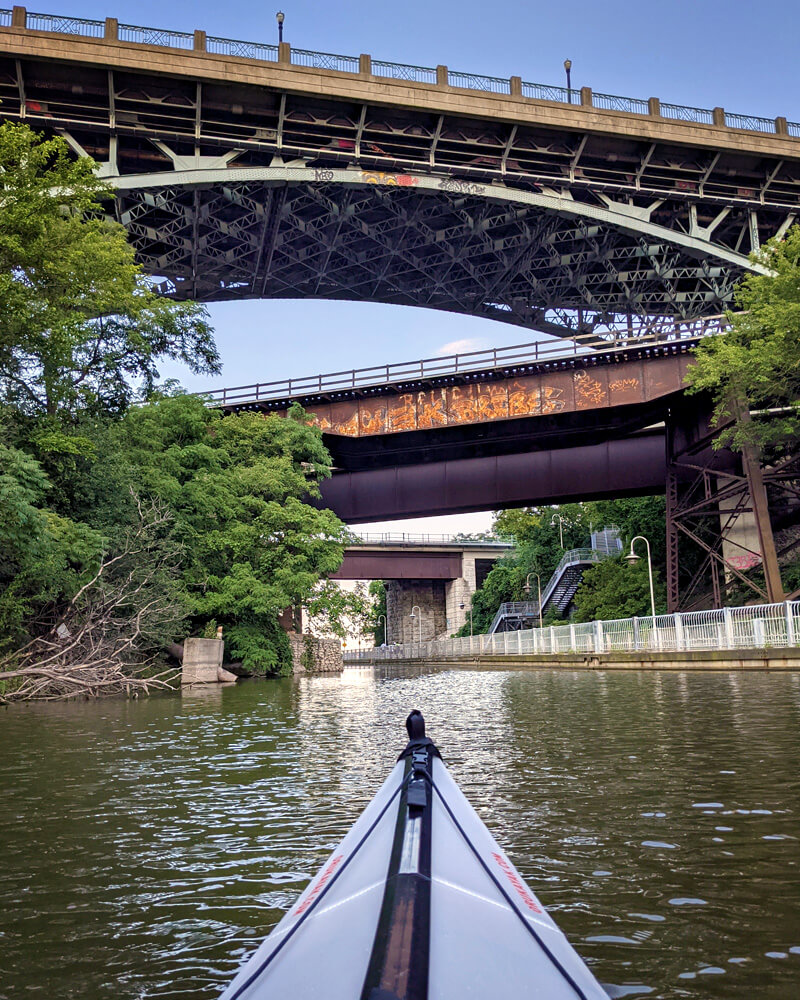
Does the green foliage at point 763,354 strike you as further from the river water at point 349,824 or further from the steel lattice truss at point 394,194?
the steel lattice truss at point 394,194

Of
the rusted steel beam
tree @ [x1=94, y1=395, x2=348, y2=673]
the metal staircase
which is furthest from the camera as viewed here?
the metal staircase

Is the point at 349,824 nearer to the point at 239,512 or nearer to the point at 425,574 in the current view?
the point at 239,512

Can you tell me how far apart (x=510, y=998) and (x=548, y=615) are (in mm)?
56745

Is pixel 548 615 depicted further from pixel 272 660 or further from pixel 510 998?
pixel 510 998

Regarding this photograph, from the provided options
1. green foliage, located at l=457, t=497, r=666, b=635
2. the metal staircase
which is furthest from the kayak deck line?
the metal staircase

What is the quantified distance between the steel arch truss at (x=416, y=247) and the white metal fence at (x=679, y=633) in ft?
76.0

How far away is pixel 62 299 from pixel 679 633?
20178mm

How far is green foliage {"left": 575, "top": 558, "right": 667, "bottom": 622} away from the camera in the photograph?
43.0 metres

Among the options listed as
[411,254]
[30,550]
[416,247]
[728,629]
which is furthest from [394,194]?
[30,550]

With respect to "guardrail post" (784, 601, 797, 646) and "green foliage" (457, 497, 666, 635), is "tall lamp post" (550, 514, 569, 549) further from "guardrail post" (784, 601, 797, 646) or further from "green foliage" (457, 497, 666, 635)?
"guardrail post" (784, 601, 797, 646)

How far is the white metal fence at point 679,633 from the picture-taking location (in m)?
21.0

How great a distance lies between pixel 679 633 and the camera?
2488cm

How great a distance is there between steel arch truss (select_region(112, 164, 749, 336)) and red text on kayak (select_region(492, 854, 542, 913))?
40452 mm

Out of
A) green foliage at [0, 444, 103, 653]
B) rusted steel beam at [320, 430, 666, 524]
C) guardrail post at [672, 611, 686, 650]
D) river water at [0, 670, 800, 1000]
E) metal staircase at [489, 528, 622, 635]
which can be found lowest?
river water at [0, 670, 800, 1000]
